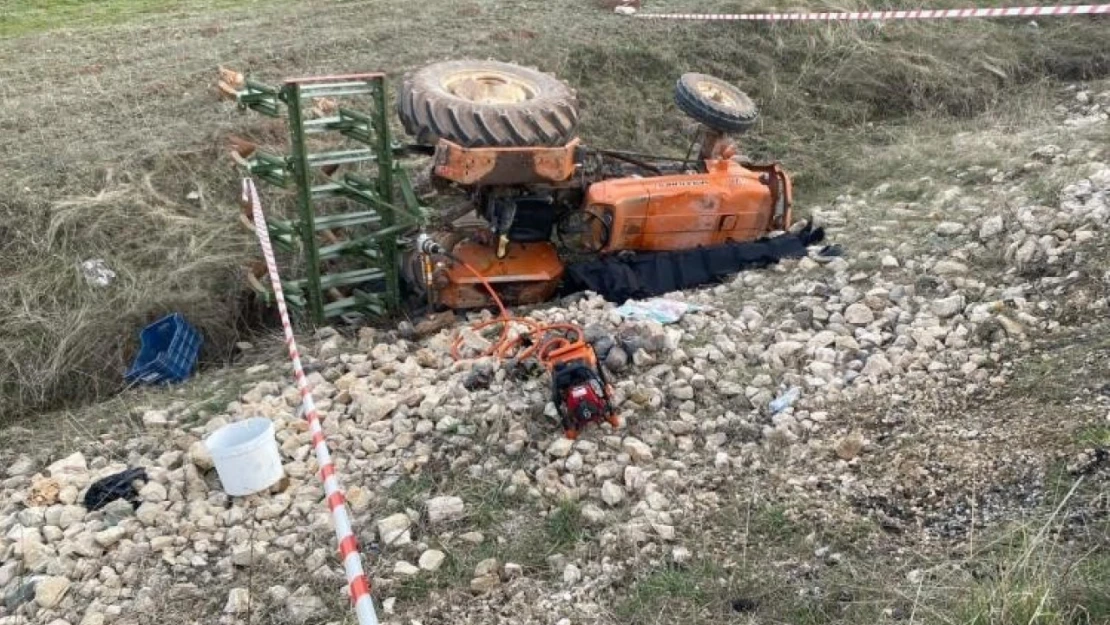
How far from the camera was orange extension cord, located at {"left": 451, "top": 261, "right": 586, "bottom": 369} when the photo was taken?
172 inches

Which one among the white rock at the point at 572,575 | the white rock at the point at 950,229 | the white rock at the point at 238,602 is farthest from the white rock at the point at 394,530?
the white rock at the point at 950,229

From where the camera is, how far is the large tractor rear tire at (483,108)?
5.14 meters

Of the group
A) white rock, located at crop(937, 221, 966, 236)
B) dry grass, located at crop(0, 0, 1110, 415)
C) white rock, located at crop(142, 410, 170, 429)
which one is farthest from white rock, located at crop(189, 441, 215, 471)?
white rock, located at crop(937, 221, 966, 236)

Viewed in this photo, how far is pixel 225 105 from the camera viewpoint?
748 centimetres

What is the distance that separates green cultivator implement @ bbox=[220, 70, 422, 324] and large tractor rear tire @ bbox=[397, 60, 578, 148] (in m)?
0.23

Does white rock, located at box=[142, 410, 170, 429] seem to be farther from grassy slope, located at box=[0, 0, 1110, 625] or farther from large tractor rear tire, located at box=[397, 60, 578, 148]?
large tractor rear tire, located at box=[397, 60, 578, 148]

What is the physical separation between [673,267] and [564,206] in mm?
768

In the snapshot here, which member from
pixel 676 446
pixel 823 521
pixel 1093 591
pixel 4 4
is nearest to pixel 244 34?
pixel 4 4

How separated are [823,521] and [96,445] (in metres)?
3.31

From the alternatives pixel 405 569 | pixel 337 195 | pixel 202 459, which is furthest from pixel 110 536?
pixel 337 195

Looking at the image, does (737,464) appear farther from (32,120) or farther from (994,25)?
(994,25)

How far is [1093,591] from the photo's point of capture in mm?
2492

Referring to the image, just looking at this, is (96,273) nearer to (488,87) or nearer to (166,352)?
(166,352)

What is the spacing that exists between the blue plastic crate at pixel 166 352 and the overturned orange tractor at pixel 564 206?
1327mm
